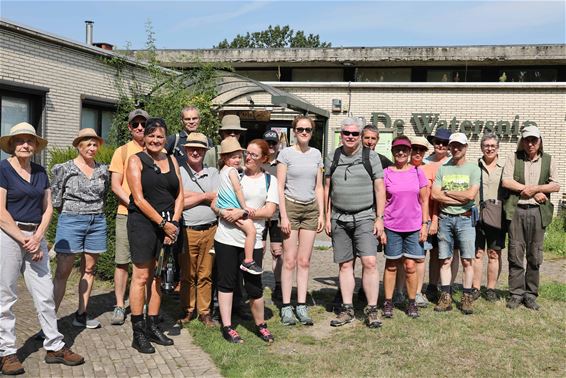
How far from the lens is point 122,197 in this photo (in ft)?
17.7

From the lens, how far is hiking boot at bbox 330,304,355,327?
579cm

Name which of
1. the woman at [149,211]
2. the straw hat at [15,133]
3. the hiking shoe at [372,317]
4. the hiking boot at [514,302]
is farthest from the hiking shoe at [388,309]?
the straw hat at [15,133]

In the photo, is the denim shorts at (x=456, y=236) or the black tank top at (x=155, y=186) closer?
the black tank top at (x=155, y=186)

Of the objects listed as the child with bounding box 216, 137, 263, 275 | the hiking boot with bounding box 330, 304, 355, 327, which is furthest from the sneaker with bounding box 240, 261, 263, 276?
the hiking boot with bounding box 330, 304, 355, 327

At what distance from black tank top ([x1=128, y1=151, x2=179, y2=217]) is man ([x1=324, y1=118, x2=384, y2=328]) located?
1.79 metres

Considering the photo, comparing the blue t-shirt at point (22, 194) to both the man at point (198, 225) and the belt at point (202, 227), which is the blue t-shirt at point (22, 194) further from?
the belt at point (202, 227)

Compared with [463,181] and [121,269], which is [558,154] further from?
[121,269]

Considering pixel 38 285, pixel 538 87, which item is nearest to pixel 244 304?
pixel 38 285

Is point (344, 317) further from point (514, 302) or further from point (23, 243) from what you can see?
point (23, 243)

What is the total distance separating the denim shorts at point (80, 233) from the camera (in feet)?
17.2

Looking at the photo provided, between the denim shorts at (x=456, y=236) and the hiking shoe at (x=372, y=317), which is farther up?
the denim shorts at (x=456, y=236)

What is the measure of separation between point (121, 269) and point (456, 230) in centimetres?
371

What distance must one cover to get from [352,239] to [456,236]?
131cm

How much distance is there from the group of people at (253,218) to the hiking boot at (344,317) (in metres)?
0.01
